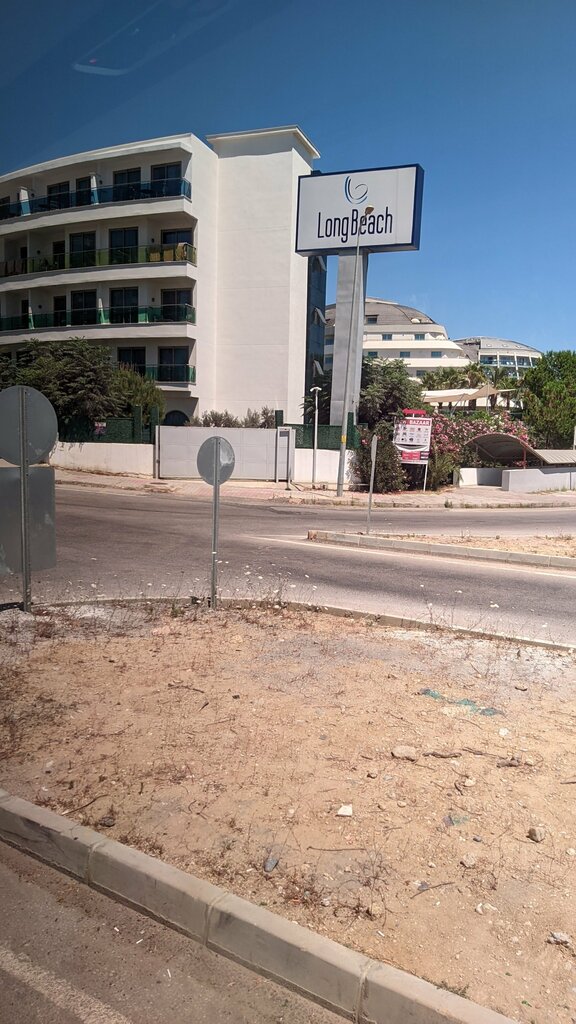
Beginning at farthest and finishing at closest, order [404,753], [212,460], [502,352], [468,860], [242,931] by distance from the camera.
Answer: [502,352]
[212,460]
[404,753]
[468,860]
[242,931]

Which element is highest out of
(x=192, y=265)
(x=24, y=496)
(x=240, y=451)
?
(x=192, y=265)

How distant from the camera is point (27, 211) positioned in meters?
A: 40.8

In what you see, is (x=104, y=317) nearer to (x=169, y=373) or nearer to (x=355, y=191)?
(x=169, y=373)

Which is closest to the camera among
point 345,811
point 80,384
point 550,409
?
point 345,811

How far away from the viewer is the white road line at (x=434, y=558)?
38.2ft

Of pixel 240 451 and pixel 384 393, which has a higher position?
pixel 384 393

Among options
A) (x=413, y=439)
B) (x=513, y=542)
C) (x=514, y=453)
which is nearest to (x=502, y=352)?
(x=514, y=453)

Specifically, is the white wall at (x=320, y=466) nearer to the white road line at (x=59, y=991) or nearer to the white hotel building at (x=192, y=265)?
the white hotel building at (x=192, y=265)

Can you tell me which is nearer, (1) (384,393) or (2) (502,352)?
(1) (384,393)

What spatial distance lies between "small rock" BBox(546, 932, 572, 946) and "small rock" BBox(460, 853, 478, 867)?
50 centimetres

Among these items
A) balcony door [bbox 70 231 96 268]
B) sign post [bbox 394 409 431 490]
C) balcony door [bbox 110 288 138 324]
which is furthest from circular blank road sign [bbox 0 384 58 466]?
balcony door [bbox 70 231 96 268]

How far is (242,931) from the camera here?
9.34 ft

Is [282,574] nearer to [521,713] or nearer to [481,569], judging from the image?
[481,569]

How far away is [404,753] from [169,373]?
3434 centimetres
